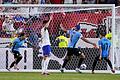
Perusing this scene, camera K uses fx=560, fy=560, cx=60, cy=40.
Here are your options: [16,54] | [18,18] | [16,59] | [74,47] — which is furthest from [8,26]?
[74,47]

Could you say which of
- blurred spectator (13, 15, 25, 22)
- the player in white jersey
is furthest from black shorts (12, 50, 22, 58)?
blurred spectator (13, 15, 25, 22)

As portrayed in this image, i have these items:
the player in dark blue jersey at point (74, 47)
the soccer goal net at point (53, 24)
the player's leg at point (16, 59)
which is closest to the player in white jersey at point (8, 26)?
the soccer goal net at point (53, 24)

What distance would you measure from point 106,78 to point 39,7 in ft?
18.4

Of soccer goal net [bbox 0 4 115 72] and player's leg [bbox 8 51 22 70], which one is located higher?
soccer goal net [bbox 0 4 115 72]

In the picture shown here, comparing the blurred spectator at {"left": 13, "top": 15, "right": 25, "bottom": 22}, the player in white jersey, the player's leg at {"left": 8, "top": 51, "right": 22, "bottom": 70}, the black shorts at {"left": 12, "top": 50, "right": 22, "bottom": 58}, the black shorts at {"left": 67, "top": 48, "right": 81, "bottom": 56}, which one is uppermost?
the blurred spectator at {"left": 13, "top": 15, "right": 25, "bottom": 22}

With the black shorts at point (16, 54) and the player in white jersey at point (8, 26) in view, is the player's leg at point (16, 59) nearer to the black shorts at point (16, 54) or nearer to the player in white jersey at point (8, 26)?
the black shorts at point (16, 54)

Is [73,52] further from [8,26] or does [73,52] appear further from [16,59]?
[8,26]

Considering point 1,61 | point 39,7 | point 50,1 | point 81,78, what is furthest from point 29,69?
point 50,1

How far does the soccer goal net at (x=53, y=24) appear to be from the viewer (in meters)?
21.5

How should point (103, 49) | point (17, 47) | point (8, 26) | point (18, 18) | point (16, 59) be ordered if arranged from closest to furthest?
point (103, 49) → point (16, 59) → point (17, 47) → point (8, 26) → point (18, 18)

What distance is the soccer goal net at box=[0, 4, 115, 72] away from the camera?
21.5 meters

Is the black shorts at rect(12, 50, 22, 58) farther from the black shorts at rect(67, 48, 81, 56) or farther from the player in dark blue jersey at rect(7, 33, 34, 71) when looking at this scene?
the black shorts at rect(67, 48, 81, 56)

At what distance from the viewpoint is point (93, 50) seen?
2145cm

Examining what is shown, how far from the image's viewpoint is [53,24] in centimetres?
2236
